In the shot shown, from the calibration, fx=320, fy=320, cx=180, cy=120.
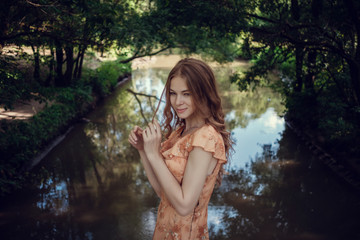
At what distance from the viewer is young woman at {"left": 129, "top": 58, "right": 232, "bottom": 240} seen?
1.62 m

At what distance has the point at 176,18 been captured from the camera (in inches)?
320

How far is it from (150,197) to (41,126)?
378 centimetres

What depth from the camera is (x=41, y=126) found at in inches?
326

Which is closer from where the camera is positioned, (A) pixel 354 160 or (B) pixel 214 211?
(B) pixel 214 211

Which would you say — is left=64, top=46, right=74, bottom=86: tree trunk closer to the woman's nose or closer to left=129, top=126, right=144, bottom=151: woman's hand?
left=129, top=126, right=144, bottom=151: woman's hand

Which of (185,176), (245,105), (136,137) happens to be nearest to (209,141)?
(185,176)

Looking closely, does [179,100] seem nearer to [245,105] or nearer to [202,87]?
[202,87]

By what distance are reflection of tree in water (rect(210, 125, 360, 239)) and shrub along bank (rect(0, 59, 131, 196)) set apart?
152 inches

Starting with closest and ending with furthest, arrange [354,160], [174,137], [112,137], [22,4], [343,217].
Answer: [174,137]
[22,4]
[343,217]
[354,160]
[112,137]

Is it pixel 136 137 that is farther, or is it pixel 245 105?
pixel 245 105

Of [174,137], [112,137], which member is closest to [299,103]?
[112,137]

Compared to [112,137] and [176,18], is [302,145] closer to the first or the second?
[176,18]

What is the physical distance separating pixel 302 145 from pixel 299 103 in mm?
1252

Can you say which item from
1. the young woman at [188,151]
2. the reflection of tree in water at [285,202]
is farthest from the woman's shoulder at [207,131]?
the reflection of tree in water at [285,202]
